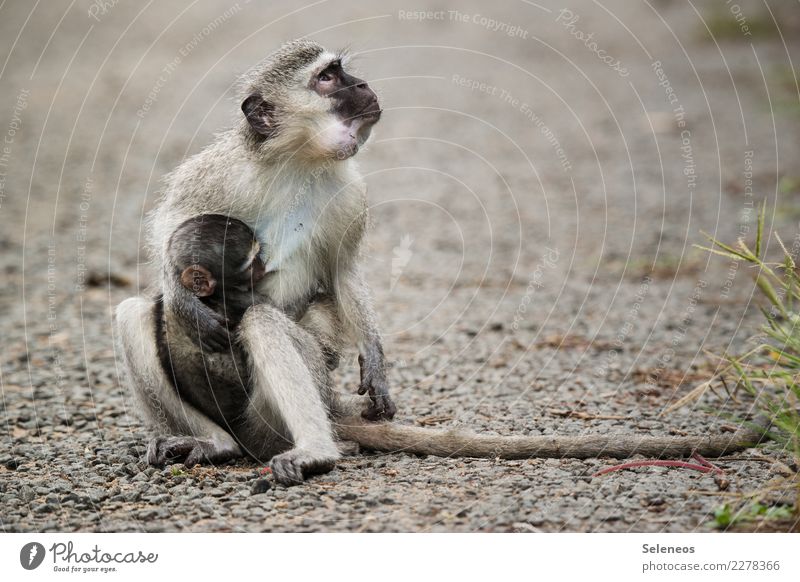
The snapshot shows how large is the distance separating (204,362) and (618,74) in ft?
54.1

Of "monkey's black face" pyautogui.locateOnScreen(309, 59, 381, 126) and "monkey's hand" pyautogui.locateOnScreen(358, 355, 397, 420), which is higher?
"monkey's black face" pyautogui.locateOnScreen(309, 59, 381, 126)

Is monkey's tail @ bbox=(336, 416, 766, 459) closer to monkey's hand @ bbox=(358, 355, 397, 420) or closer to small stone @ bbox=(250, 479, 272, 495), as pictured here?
monkey's hand @ bbox=(358, 355, 397, 420)

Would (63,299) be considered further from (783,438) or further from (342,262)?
(783,438)

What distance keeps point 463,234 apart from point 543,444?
7.62 m

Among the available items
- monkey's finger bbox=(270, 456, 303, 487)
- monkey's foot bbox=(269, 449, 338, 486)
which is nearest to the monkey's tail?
monkey's foot bbox=(269, 449, 338, 486)

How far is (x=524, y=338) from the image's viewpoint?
373 inches

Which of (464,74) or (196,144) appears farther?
(464,74)

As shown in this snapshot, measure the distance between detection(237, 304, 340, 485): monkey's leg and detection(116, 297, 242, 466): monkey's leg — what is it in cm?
38

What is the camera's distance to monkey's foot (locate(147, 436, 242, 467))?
20.1 ft

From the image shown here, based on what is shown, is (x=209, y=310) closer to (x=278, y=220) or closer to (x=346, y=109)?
(x=278, y=220)

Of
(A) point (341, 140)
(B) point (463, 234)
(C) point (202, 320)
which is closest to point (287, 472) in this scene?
(C) point (202, 320)

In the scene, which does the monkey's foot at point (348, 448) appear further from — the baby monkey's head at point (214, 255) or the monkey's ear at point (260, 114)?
the monkey's ear at point (260, 114)

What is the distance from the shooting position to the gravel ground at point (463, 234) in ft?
18.4

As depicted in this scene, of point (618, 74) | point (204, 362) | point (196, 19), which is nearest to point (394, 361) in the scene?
point (204, 362)
